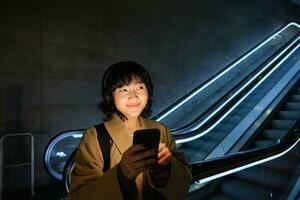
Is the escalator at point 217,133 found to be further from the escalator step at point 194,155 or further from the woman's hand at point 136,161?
the woman's hand at point 136,161

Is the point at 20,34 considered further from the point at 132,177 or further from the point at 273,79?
the point at 273,79

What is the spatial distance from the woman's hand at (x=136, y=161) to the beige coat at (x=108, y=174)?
6 centimetres

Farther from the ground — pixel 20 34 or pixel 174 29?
pixel 174 29

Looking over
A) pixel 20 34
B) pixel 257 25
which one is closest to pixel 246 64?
pixel 257 25

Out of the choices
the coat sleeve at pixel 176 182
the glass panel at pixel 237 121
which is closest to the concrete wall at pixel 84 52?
the glass panel at pixel 237 121

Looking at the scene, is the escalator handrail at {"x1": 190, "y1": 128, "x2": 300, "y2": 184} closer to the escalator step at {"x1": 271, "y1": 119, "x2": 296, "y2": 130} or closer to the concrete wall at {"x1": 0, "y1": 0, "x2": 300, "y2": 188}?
the escalator step at {"x1": 271, "y1": 119, "x2": 296, "y2": 130}

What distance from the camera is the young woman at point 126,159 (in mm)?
871

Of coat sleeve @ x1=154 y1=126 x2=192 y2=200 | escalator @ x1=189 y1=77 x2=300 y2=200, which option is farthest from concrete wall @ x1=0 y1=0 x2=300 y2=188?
coat sleeve @ x1=154 y1=126 x2=192 y2=200

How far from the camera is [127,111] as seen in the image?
1.11 meters

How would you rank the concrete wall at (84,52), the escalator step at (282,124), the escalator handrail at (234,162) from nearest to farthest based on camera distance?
the escalator handrail at (234,162) < the concrete wall at (84,52) < the escalator step at (282,124)

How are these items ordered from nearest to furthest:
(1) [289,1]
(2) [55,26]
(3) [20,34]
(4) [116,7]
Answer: (3) [20,34] → (2) [55,26] → (4) [116,7] → (1) [289,1]

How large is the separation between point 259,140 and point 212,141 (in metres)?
0.83

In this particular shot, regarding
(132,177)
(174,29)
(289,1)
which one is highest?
(289,1)

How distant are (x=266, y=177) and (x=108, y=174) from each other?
3.00 metres
